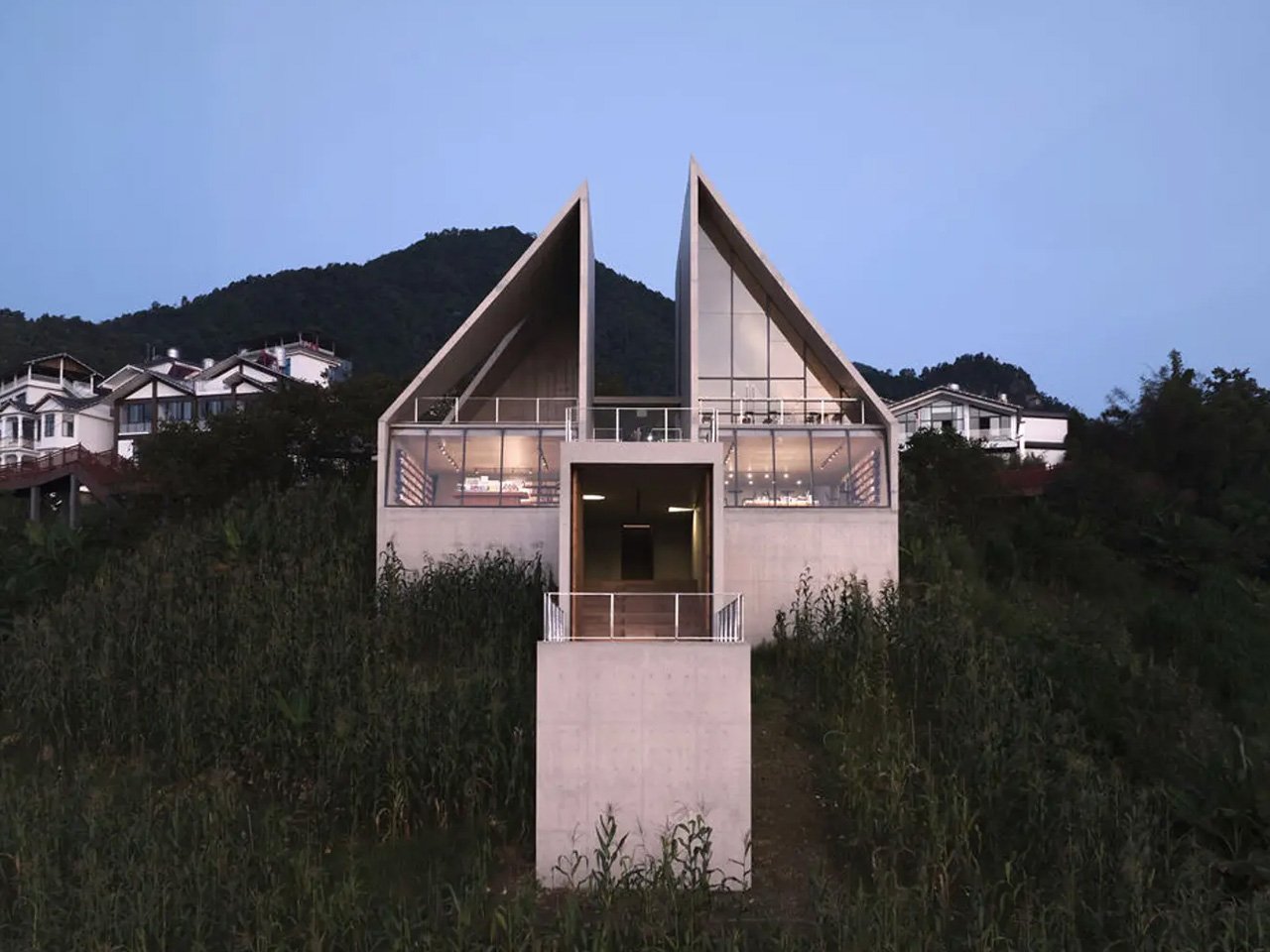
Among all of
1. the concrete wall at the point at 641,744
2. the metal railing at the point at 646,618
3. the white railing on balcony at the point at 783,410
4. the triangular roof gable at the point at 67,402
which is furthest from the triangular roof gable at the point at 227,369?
the concrete wall at the point at 641,744

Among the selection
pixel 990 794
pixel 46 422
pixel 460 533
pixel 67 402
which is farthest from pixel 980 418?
pixel 46 422

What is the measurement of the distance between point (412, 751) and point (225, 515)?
12.2 m

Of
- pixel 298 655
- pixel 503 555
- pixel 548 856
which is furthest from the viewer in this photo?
pixel 503 555

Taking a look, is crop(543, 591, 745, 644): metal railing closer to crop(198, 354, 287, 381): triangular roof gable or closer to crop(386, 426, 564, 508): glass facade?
crop(386, 426, 564, 508): glass facade

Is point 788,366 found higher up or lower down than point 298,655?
higher up

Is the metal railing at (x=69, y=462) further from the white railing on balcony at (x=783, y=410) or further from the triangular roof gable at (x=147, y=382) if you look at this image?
the white railing on balcony at (x=783, y=410)

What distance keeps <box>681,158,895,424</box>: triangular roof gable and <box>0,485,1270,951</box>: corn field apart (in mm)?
4935

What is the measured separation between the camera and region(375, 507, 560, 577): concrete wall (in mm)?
21297

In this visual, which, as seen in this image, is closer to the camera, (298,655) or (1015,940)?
(1015,940)

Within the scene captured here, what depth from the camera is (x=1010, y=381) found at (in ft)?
357

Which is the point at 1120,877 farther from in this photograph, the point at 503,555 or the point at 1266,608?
the point at 1266,608

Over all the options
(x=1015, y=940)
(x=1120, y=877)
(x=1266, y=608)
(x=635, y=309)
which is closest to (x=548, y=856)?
(x=1015, y=940)

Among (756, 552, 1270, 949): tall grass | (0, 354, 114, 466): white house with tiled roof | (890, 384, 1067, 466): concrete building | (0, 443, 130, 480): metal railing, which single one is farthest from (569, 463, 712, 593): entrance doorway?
(890, 384, 1067, 466): concrete building

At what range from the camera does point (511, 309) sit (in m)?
24.1
